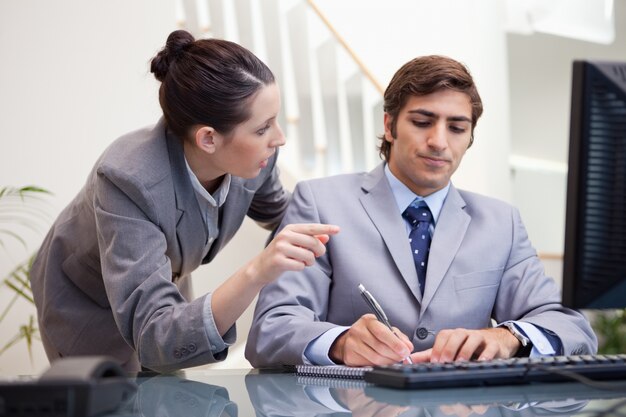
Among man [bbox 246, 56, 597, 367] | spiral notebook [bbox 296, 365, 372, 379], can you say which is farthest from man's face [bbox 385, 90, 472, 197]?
spiral notebook [bbox 296, 365, 372, 379]

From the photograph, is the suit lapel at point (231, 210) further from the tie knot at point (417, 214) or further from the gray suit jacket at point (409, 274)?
the tie knot at point (417, 214)

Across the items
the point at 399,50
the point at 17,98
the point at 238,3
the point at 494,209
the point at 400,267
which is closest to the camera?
the point at 400,267

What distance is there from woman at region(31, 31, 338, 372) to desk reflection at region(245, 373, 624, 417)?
0.28m

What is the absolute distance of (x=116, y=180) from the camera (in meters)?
1.70

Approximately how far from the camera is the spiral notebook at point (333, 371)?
4.44 ft

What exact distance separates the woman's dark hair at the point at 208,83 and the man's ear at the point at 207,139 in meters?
0.01

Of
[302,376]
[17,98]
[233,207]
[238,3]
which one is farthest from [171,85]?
[238,3]

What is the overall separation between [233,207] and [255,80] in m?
0.36

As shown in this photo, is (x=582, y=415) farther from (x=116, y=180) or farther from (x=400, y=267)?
(x=116, y=180)

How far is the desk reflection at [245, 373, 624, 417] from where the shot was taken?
3.21 ft

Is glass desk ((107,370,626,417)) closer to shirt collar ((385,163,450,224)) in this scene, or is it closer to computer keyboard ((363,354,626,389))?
computer keyboard ((363,354,626,389))

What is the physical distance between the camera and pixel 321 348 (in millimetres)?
1551

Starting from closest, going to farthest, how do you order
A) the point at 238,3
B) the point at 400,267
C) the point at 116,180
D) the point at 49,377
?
the point at 49,377 → the point at 116,180 → the point at 400,267 → the point at 238,3

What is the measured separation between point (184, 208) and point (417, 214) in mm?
550
